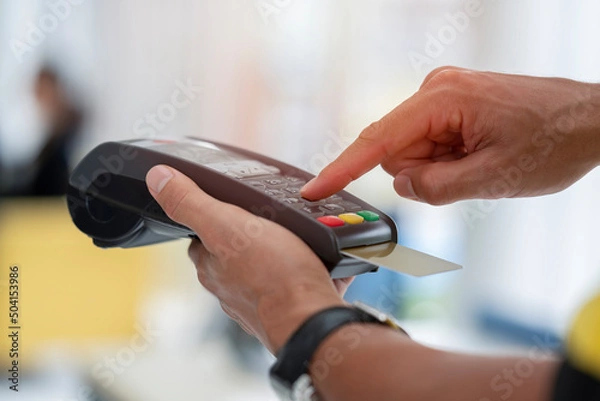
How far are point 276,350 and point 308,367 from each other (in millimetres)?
50

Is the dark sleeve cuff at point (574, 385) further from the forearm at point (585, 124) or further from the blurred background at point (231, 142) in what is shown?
the blurred background at point (231, 142)

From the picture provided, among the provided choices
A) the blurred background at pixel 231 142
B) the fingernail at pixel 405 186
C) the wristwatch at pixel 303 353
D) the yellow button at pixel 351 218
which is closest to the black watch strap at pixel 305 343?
the wristwatch at pixel 303 353

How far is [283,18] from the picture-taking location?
1.11 metres

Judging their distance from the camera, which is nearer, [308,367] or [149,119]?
[308,367]

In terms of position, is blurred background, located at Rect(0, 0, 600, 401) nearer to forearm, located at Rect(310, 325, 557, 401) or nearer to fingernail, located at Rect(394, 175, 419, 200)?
fingernail, located at Rect(394, 175, 419, 200)

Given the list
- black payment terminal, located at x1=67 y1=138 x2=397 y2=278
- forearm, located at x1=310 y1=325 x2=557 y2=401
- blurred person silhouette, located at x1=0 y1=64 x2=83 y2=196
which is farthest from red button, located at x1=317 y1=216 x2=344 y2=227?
blurred person silhouette, located at x1=0 y1=64 x2=83 y2=196

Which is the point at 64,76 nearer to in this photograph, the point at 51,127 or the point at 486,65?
the point at 51,127

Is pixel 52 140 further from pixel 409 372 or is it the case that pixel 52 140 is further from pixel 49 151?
pixel 409 372

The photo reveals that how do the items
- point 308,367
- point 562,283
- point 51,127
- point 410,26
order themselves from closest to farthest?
→ point 308,367 < point 51,127 < point 410,26 < point 562,283

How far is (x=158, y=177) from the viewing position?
615 millimetres

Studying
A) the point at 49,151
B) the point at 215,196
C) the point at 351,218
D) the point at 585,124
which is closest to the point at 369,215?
the point at 351,218

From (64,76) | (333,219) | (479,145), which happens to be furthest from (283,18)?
(333,219)

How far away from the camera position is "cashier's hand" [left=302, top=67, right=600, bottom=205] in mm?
662

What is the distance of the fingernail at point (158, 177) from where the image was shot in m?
0.61
